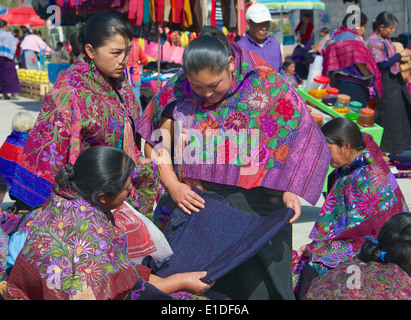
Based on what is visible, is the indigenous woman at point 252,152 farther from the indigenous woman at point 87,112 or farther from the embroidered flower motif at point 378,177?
the embroidered flower motif at point 378,177

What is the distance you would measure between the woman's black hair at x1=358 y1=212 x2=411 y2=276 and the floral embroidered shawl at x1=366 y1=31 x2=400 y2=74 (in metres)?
4.84

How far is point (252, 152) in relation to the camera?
109 inches

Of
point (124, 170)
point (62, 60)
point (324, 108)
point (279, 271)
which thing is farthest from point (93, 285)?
point (62, 60)

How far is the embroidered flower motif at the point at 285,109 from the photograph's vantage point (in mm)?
2740

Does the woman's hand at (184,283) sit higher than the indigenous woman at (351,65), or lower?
Answer: lower

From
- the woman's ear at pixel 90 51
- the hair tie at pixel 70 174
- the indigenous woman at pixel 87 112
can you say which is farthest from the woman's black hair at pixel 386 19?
the hair tie at pixel 70 174

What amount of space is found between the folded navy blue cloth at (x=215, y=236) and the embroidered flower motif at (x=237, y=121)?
1.00 feet

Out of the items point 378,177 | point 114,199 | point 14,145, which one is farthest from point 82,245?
point 14,145

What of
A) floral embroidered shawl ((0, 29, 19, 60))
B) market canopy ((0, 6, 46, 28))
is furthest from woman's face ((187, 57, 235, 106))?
market canopy ((0, 6, 46, 28))

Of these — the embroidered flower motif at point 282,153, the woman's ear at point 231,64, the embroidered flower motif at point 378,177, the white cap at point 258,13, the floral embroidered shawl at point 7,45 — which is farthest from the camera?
the floral embroidered shawl at point 7,45

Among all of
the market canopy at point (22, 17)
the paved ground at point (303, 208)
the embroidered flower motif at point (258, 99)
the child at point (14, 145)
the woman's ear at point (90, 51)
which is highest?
the woman's ear at point (90, 51)

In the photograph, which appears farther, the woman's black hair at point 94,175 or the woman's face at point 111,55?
the woman's face at point 111,55

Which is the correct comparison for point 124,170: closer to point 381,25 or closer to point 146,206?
point 146,206

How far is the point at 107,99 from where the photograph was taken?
333 centimetres
